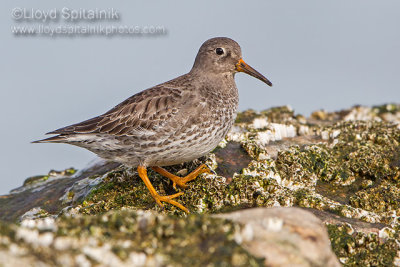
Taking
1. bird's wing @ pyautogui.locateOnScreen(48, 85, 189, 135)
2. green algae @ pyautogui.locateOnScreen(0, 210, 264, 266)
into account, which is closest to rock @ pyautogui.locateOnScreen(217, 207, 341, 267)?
green algae @ pyautogui.locateOnScreen(0, 210, 264, 266)

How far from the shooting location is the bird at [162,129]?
9.30 m

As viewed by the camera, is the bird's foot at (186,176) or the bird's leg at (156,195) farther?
the bird's foot at (186,176)

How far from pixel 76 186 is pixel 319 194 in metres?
5.16

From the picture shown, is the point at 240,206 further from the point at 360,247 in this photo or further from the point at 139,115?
the point at 139,115

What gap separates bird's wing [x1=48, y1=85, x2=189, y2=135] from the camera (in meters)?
9.45

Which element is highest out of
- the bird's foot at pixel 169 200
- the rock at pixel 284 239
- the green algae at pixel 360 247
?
the rock at pixel 284 239

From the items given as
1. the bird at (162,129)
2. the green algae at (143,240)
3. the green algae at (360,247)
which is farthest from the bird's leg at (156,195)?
the green algae at (143,240)

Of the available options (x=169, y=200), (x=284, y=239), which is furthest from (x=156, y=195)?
(x=284, y=239)

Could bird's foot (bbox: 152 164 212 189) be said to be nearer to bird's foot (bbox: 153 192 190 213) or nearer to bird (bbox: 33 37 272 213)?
bird (bbox: 33 37 272 213)

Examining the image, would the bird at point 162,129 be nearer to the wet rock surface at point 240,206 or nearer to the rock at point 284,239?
the wet rock surface at point 240,206

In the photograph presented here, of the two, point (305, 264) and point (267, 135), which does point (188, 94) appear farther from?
point (305, 264)

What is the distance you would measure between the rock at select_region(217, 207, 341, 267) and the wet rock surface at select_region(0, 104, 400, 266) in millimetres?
14

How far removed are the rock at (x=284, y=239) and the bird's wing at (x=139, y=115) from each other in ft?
13.8

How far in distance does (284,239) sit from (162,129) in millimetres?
4612
